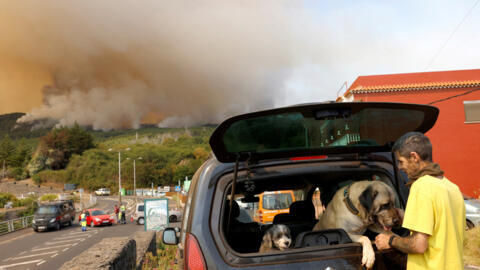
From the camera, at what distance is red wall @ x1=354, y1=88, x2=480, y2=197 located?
82.9 feet

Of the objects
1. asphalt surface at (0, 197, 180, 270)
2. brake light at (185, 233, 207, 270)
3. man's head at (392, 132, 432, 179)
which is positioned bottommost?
asphalt surface at (0, 197, 180, 270)

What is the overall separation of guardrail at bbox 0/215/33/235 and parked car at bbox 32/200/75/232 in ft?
7.46

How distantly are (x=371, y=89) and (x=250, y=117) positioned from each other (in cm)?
2624

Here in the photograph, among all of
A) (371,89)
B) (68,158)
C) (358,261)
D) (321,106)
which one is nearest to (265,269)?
(358,261)

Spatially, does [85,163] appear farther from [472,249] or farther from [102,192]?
[472,249]

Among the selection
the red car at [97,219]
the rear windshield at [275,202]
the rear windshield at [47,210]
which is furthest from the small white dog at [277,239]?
the red car at [97,219]

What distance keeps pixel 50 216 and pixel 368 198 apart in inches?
1336

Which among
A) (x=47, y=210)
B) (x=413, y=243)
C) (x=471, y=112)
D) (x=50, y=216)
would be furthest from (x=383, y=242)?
(x=47, y=210)

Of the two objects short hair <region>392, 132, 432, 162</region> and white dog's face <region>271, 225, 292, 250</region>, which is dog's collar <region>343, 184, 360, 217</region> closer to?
white dog's face <region>271, 225, 292, 250</region>

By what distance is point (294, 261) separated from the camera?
2.23 metres

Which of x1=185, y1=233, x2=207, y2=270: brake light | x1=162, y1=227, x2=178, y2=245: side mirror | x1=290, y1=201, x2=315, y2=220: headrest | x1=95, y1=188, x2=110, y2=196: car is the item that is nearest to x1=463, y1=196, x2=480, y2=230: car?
x1=290, y1=201, x2=315, y2=220: headrest

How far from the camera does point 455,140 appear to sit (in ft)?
84.7

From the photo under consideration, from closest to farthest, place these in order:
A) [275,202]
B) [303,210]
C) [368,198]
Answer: [368,198] < [303,210] < [275,202]

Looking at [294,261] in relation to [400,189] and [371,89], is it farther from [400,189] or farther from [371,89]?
[371,89]
